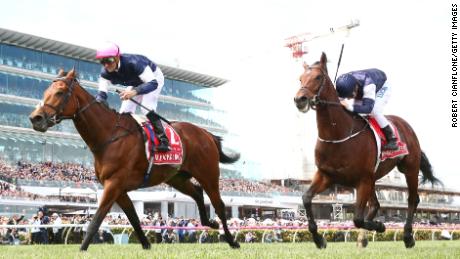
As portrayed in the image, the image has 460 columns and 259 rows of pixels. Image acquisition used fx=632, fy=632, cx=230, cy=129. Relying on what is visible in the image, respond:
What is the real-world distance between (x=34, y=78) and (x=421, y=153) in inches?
1631

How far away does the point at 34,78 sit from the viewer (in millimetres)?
47031

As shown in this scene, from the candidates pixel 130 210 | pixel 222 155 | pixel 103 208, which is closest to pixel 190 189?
pixel 222 155

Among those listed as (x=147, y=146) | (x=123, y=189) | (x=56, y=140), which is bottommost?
(x=123, y=189)

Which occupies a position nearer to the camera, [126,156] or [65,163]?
[126,156]

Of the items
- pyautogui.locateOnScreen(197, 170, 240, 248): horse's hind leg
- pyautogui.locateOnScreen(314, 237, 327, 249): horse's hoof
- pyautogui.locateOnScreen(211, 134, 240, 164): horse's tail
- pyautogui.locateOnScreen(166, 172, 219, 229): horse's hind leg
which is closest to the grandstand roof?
pyautogui.locateOnScreen(211, 134, 240, 164): horse's tail

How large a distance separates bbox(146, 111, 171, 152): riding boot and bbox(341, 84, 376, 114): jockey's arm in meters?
2.16

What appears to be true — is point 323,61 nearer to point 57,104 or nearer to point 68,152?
point 57,104

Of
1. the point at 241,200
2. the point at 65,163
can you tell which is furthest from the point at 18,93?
the point at 241,200

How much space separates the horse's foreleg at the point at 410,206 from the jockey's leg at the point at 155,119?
3486mm

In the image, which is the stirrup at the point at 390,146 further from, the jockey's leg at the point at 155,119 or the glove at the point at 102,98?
the glove at the point at 102,98

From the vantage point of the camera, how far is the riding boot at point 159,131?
733cm

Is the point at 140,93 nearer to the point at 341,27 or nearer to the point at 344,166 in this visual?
the point at 344,166

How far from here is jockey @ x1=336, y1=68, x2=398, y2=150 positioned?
7691mm

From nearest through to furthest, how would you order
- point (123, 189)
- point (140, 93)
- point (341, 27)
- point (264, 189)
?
point (123, 189), point (140, 93), point (264, 189), point (341, 27)
